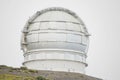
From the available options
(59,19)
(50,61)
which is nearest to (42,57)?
(50,61)

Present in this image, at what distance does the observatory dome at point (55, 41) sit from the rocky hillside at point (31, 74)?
4346 millimetres

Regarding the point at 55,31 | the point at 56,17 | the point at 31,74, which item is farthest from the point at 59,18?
the point at 31,74

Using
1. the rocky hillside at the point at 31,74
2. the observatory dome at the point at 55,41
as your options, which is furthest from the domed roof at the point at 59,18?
the rocky hillside at the point at 31,74

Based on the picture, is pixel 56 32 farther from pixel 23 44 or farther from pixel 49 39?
pixel 23 44

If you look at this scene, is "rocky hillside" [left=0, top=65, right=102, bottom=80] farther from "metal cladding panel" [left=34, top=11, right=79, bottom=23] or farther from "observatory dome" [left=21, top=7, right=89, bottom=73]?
"metal cladding panel" [left=34, top=11, right=79, bottom=23]

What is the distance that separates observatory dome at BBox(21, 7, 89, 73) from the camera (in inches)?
3022

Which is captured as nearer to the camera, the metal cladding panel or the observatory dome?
the observatory dome

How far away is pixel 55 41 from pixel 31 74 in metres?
10.2

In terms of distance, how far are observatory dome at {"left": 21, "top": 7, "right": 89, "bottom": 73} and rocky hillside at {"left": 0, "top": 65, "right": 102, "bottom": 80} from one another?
435 centimetres

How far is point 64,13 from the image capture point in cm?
7956

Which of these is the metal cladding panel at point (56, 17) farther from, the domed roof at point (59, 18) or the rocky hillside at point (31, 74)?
the rocky hillside at point (31, 74)

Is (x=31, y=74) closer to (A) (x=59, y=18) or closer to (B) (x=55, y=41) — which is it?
(B) (x=55, y=41)

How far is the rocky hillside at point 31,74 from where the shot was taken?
63.5 metres

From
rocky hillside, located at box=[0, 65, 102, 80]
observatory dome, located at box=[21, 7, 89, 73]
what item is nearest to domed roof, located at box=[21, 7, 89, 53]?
observatory dome, located at box=[21, 7, 89, 73]
